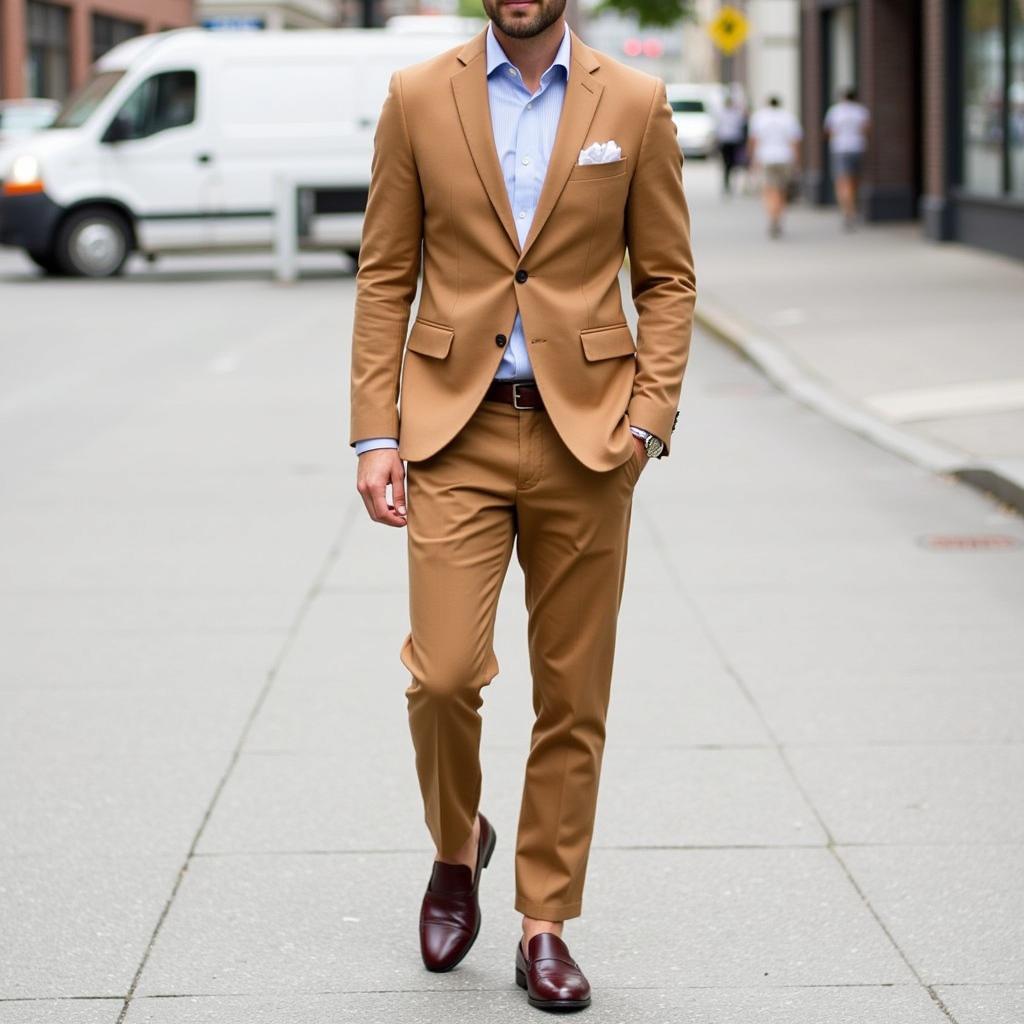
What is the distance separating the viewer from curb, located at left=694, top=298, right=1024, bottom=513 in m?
9.70

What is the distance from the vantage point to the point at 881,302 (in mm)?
17859

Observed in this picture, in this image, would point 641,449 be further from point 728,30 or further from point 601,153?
point 728,30

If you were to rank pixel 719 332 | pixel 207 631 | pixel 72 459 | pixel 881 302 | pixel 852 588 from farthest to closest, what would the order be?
pixel 881 302 < pixel 719 332 < pixel 72 459 < pixel 852 588 < pixel 207 631

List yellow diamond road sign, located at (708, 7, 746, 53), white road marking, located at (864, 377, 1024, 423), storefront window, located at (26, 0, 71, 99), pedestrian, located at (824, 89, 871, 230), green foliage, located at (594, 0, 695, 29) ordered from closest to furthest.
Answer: white road marking, located at (864, 377, 1024, 423), pedestrian, located at (824, 89, 871, 230), yellow diamond road sign, located at (708, 7, 746, 53), green foliage, located at (594, 0, 695, 29), storefront window, located at (26, 0, 71, 99)

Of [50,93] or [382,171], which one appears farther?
[50,93]

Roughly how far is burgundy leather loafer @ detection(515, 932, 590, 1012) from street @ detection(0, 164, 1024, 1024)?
6 centimetres

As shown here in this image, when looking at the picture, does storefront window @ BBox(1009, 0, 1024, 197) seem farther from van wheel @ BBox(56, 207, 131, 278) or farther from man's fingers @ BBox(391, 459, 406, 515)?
man's fingers @ BBox(391, 459, 406, 515)

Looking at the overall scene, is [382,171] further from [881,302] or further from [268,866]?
[881,302]

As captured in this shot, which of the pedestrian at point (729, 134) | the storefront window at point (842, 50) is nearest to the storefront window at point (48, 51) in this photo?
the pedestrian at point (729, 134)

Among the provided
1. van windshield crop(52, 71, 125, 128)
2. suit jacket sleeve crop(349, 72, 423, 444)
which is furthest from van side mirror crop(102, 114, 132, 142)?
suit jacket sleeve crop(349, 72, 423, 444)

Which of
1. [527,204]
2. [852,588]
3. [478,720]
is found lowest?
[852,588]

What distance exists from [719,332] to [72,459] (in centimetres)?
722

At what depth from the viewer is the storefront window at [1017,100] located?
829 inches

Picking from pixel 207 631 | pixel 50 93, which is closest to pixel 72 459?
pixel 207 631
